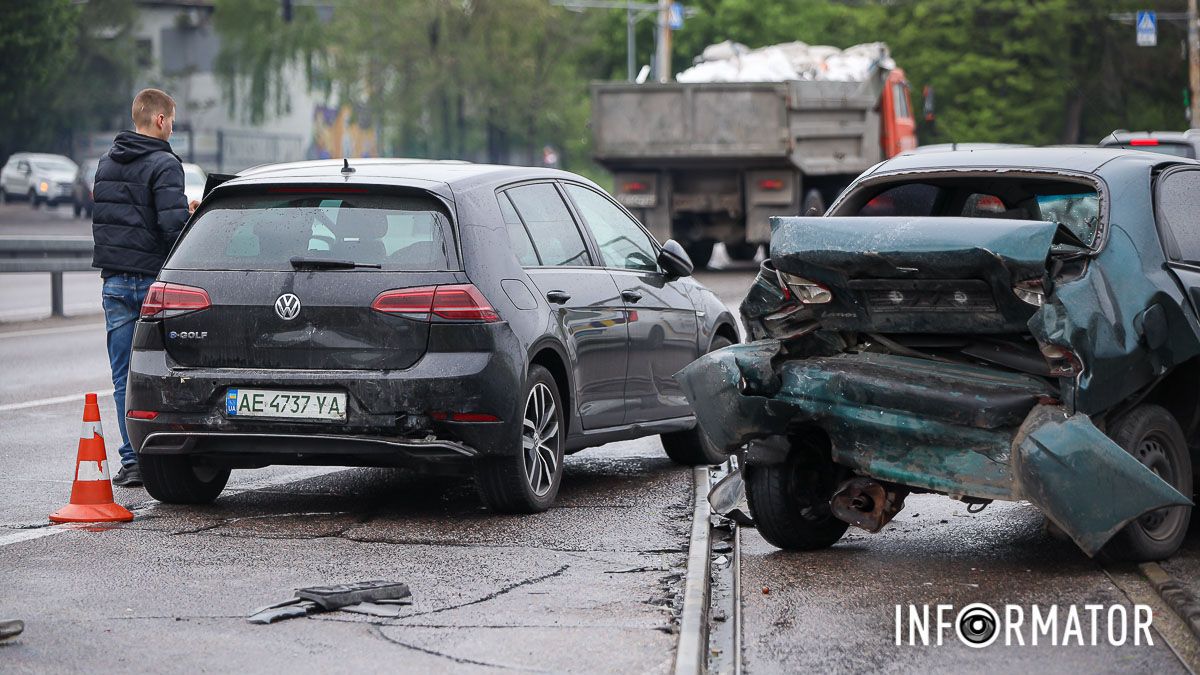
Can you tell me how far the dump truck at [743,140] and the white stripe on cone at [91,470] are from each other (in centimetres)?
1929

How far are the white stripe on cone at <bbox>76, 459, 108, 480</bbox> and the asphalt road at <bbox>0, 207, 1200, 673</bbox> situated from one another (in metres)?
0.26

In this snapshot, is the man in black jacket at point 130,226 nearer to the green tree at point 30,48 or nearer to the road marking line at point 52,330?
the road marking line at point 52,330

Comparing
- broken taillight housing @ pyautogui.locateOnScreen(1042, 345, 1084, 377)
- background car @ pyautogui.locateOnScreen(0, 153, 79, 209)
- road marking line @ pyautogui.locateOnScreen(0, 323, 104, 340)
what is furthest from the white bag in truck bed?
background car @ pyautogui.locateOnScreen(0, 153, 79, 209)

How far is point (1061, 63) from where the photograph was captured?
200 ft

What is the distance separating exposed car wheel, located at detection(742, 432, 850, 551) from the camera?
23.0 feet

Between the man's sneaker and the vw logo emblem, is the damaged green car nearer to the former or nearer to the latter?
the vw logo emblem

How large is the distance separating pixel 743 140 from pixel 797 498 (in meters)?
19.6

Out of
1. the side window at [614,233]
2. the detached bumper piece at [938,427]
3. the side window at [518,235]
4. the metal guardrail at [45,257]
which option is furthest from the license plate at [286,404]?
the metal guardrail at [45,257]

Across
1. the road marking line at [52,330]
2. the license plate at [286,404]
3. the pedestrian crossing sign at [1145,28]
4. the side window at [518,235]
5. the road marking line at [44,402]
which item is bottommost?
the road marking line at [52,330]

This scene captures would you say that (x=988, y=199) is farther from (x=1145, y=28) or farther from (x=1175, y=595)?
(x=1145, y=28)

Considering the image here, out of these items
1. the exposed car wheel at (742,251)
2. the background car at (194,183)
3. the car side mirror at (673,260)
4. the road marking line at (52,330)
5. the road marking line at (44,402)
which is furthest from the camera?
the background car at (194,183)

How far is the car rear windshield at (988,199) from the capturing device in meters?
7.09

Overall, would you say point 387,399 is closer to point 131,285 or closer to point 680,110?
point 131,285

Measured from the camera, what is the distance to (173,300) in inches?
305
